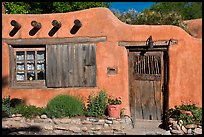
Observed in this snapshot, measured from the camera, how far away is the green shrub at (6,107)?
9.67 metres

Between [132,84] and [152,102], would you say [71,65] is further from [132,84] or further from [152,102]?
[152,102]

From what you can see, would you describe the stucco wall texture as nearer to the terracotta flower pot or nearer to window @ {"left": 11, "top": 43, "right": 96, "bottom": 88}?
window @ {"left": 11, "top": 43, "right": 96, "bottom": 88}

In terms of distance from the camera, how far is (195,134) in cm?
869

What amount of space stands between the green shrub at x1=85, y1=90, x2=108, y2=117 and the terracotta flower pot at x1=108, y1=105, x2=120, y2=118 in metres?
0.29

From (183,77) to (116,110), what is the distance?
7.71 ft

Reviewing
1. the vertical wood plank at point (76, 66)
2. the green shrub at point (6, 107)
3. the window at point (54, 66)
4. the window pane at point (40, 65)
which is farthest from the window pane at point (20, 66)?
the vertical wood plank at point (76, 66)

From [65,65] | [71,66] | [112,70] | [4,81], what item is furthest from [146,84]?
[4,81]

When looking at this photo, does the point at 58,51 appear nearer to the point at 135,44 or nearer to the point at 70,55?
the point at 70,55

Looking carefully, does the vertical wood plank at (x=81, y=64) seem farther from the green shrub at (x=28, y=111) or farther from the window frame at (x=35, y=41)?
the green shrub at (x=28, y=111)

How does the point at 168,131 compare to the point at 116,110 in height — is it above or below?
below

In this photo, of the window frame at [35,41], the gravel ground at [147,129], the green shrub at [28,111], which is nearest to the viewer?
the gravel ground at [147,129]

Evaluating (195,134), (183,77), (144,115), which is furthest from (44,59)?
(195,134)

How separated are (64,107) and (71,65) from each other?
1.48 metres

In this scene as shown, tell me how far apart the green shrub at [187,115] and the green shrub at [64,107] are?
281 cm
